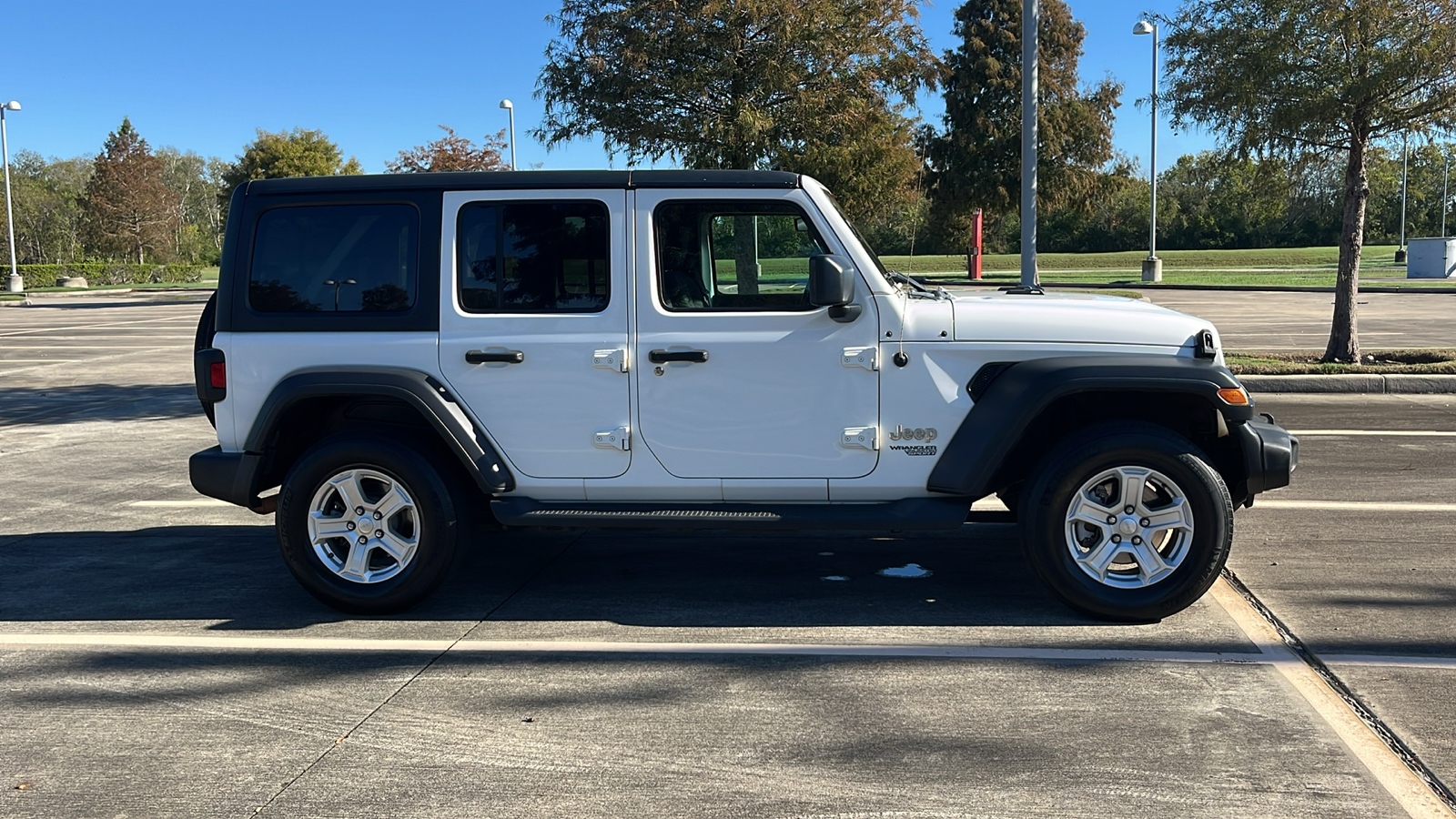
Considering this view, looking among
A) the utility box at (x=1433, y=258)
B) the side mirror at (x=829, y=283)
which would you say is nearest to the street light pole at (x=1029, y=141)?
the side mirror at (x=829, y=283)

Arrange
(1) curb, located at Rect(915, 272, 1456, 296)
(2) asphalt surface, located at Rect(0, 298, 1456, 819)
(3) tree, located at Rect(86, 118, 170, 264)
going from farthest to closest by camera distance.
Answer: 1. (3) tree, located at Rect(86, 118, 170, 264)
2. (1) curb, located at Rect(915, 272, 1456, 296)
3. (2) asphalt surface, located at Rect(0, 298, 1456, 819)

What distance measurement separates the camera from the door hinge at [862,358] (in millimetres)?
5125

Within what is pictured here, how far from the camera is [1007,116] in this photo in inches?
2100

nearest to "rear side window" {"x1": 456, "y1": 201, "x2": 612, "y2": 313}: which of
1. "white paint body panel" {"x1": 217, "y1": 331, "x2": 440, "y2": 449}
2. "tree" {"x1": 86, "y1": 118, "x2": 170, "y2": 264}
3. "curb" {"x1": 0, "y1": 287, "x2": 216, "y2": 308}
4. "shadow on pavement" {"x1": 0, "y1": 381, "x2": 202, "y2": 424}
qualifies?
"white paint body panel" {"x1": 217, "y1": 331, "x2": 440, "y2": 449}

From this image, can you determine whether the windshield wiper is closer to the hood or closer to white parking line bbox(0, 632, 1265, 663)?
the hood

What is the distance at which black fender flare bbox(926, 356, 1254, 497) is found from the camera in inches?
193

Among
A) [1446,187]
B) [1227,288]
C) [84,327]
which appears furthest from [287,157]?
Result: [1446,187]

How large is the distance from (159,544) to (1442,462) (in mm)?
8647

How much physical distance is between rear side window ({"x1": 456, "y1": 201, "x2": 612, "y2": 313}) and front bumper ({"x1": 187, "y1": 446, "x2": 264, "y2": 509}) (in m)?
1.22

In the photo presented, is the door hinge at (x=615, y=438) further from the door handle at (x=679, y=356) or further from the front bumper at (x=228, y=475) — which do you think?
the front bumper at (x=228, y=475)

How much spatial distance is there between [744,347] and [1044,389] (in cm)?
128

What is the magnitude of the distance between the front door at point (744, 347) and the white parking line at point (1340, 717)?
1.75m

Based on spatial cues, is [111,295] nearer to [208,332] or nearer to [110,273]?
[110,273]

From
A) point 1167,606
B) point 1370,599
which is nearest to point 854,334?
point 1167,606
